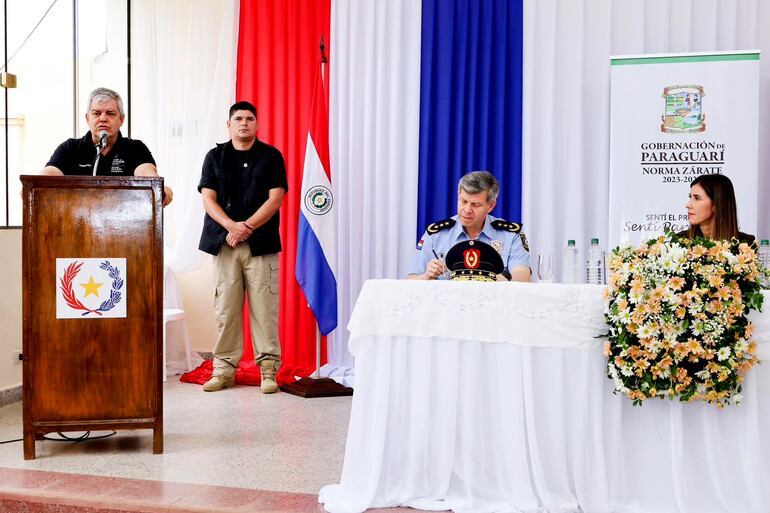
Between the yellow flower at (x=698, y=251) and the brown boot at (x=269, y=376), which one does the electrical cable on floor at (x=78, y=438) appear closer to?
the brown boot at (x=269, y=376)

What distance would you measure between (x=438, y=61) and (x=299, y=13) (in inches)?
39.2

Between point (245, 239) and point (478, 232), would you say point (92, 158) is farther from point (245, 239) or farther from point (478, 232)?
point (478, 232)

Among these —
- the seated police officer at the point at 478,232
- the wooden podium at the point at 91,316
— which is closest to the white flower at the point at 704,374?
the seated police officer at the point at 478,232

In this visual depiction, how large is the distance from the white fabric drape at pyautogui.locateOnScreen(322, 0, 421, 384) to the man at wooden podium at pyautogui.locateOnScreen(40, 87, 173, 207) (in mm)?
1736

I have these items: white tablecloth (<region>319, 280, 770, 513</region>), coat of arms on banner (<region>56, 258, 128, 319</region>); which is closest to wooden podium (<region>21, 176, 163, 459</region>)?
coat of arms on banner (<region>56, 258, 128, 319</region>)

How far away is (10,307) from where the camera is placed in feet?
13.5

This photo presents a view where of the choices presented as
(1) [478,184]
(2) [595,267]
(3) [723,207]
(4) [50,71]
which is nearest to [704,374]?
(2) [595,267]

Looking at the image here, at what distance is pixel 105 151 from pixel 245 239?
1237 mm

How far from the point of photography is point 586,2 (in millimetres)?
4578

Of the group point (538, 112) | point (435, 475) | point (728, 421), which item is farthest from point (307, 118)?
point (728, 421)

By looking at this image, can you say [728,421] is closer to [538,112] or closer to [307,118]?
[538,112]

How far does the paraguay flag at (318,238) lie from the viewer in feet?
14.7

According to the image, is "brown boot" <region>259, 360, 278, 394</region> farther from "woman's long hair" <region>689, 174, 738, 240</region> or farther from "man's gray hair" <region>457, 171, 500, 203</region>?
"woman's long hair" <region>689, 174, 738, 240</region>

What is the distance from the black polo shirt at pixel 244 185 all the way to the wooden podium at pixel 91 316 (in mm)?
1518
